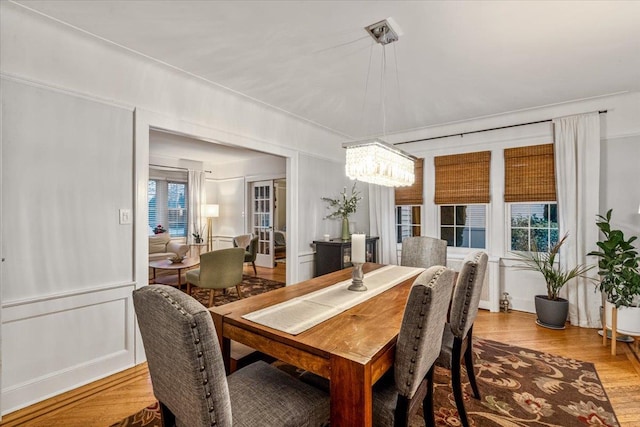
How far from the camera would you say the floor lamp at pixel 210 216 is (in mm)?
6895

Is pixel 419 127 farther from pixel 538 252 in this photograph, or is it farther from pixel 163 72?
pixel 163 72

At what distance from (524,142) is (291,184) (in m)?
3.05

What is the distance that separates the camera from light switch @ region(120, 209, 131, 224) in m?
2.37

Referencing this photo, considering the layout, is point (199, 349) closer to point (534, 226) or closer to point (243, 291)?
point (243, 291)

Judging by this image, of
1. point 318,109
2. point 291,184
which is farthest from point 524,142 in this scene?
point 291,184

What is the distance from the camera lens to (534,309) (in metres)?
3.71

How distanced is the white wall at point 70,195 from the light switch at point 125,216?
41 millimetres

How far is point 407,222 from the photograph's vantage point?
188 inches

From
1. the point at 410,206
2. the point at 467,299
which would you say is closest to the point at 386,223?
the point at 410,206

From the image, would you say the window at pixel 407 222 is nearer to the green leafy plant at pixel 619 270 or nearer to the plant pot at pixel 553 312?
the plant pot at pixel 553 312

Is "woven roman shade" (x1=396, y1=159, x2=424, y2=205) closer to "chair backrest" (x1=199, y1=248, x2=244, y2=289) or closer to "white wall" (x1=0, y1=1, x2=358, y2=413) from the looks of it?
"chair backrest" (x1=199, y1=248, x2=244, y2=289)

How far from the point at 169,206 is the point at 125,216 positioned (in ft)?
15.5

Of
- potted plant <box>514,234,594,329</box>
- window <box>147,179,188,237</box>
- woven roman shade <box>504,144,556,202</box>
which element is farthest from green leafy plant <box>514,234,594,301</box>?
window <box>147,179,188,237</box>

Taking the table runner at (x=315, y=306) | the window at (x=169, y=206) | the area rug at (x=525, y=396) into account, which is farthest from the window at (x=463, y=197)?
the window at (x=169, y=206)
